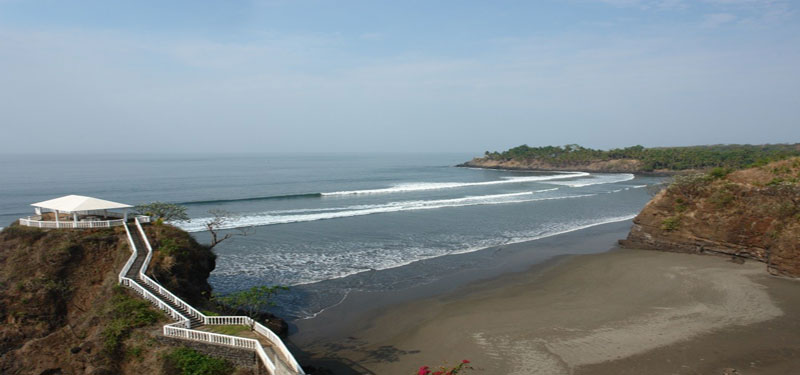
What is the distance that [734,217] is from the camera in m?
27.4

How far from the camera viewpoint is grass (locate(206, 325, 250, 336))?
1373 centimetres

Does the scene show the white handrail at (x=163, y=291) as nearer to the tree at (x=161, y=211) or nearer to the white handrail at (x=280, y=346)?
the white handrail at (x=280, y=346)

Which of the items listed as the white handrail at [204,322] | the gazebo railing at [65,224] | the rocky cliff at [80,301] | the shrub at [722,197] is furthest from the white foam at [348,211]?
the shrub at [722,197]

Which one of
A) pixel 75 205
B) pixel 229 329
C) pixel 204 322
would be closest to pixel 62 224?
pixel 75 205

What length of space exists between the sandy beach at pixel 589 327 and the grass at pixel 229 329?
10.6ft

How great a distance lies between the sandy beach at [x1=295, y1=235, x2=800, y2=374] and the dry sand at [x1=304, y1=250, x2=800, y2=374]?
0.04 m

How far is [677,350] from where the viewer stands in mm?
15922

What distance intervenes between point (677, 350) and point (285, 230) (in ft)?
96.2

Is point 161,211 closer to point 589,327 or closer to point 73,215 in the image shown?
point 73,215

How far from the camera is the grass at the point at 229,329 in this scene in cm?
1373

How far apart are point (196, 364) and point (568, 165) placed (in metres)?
127

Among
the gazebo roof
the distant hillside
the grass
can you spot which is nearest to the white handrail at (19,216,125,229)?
the gazebo roof

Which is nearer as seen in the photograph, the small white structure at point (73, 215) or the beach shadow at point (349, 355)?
the beach shadow at point (349, 355)

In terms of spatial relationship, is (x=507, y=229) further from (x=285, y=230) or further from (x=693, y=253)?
(x=285, y=230)
